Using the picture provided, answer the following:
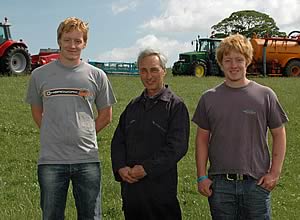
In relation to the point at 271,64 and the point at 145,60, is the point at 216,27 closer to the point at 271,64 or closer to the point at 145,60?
the point at 271,64

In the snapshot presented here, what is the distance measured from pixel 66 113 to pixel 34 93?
307 millimetres

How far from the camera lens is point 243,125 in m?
3.56

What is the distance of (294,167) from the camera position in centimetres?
750

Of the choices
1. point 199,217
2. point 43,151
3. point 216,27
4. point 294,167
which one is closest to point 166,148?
point 43,151

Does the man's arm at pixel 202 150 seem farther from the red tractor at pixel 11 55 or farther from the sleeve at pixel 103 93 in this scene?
the red tractor at pixel 11 55

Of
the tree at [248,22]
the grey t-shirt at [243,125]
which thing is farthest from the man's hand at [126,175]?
the tree at [248,22]

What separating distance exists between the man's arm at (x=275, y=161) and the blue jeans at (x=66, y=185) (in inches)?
45.4

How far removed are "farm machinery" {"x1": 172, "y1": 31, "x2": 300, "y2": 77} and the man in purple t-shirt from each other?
24.8 m

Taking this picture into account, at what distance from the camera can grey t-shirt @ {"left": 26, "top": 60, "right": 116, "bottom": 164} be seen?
3.81 m

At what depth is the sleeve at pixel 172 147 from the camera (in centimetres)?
364

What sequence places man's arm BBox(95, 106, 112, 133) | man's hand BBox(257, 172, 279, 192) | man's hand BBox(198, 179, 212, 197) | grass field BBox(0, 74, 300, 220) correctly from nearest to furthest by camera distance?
man's hand BBox(257, 172, 279, 192) → man's hand BBox(198, 179, 212, 197) → man's arm BBox(95, 106, 112, 133) → grass field BBox(0, 74, 300, 220)

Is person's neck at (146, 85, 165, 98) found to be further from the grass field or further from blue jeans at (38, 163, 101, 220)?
the grass field

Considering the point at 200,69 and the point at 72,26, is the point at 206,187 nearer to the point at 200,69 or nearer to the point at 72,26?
Answer: the point at 72,26

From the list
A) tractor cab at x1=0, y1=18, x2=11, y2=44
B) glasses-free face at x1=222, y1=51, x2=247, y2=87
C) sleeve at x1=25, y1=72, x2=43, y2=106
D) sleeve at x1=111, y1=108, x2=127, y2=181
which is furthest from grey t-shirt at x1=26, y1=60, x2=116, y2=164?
tractor cab at x1=0, y1=18, x2=11, y2=44
